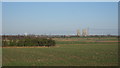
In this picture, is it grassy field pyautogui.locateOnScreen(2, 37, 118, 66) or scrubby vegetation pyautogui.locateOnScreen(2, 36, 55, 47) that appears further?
scrubby vegetation pyautogui.locateOnScreen(2, 36, 55, 47)

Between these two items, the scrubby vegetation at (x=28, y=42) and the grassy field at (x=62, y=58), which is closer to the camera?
the grassy field at (x=62, y=58)

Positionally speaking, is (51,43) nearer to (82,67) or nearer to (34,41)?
(34,41)

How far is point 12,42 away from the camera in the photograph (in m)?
39.9

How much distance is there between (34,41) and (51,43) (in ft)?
10.9

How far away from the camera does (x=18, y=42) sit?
40062mm

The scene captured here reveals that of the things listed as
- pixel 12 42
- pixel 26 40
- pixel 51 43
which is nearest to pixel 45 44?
pixel 51 43

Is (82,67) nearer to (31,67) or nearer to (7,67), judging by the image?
(31,67)

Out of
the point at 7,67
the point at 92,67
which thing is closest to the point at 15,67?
the point at 7,67

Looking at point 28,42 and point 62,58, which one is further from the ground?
point 62,58

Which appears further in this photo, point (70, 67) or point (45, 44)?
point (45, 44)

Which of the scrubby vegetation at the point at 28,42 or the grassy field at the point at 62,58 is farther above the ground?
the grassy field at the point at 62,58

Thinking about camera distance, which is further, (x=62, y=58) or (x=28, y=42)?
(x=28, y=42)

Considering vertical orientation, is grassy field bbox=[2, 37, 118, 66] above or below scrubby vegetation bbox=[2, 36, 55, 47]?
above

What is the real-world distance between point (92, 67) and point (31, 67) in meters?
3.01
